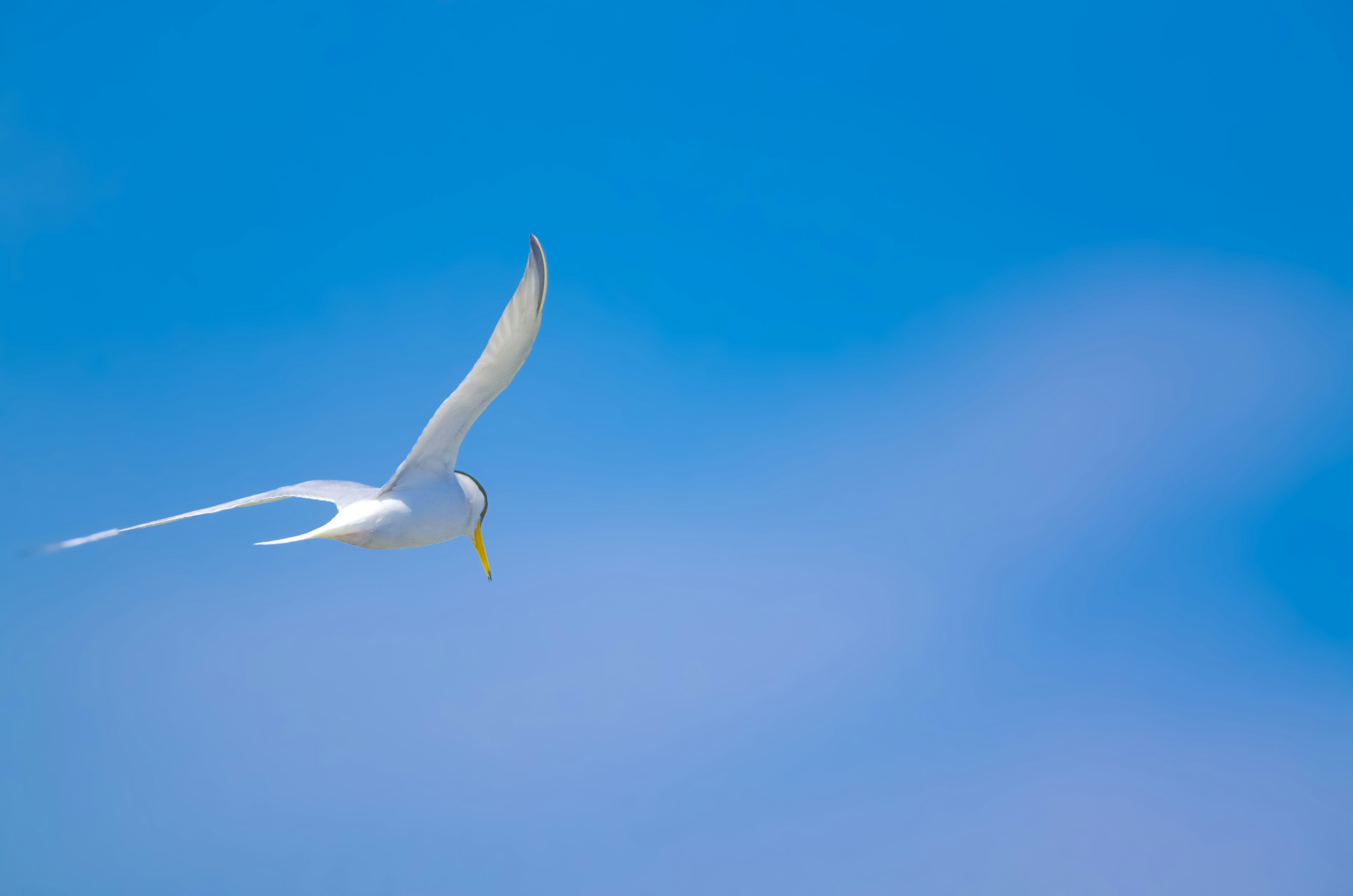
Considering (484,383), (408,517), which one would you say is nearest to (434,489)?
(408,517)

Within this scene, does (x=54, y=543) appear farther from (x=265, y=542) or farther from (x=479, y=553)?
(x=479, y=553)

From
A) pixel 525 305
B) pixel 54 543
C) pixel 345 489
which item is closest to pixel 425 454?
pixel 345 489

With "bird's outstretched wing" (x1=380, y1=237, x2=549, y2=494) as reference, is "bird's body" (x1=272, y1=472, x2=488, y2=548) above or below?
below

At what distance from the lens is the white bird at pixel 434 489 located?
4.87m

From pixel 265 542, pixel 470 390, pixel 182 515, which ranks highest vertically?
pixel 470 390

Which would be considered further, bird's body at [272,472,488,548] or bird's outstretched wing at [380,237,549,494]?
bird's body at [272,472,488,548]

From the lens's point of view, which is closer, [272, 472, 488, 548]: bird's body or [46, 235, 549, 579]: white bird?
[46, 235, 549, 579]: white bird

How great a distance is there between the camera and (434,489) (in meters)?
5.80

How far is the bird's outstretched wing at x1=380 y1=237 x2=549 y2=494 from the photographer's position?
4.61 meters

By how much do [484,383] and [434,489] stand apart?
1.00 m

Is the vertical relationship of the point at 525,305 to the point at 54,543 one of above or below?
above

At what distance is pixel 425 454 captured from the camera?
5.69 metres

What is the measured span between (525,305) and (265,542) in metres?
2.02

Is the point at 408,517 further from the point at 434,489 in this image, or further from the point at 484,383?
the point at 484,383
